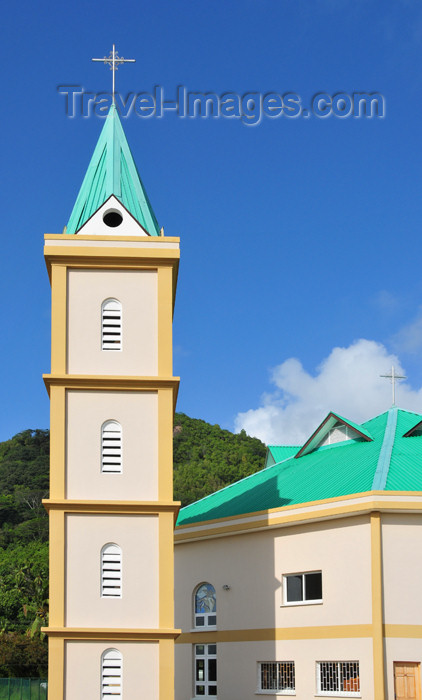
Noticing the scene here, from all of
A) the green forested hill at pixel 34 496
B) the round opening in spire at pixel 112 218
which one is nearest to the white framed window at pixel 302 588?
the round opening in spire at pixel 112 218

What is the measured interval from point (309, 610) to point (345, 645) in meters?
1.46

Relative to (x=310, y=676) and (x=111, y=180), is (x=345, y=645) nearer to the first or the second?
(x=310, y=676)

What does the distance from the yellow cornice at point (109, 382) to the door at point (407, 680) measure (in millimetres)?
8928

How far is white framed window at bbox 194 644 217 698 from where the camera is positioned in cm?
2759

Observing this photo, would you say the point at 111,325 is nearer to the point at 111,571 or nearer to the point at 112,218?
the point at 112,218

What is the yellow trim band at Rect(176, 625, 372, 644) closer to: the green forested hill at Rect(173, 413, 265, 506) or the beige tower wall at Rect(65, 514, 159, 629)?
the beige tower wall at Rect(65, 514, 159, 629)

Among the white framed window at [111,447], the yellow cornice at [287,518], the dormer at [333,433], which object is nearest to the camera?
the white framed window at [111,447]

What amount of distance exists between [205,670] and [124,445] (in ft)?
29.0

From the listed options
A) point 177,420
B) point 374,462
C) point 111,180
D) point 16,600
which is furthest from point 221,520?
point 177,420

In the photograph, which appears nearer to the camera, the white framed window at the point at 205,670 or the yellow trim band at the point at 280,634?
the yellow trim band at the point at 280,634

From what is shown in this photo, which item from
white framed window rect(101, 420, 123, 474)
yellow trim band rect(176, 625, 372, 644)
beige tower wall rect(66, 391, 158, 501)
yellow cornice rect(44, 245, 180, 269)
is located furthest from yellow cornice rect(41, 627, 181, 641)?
yellow cornice rect(44, 245, 180, 269)

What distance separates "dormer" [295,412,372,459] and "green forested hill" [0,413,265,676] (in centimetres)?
2668

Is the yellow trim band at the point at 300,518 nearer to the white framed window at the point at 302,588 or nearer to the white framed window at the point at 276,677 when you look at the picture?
the white framed window at the point at 302,588

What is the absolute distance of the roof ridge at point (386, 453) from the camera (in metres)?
24.7
